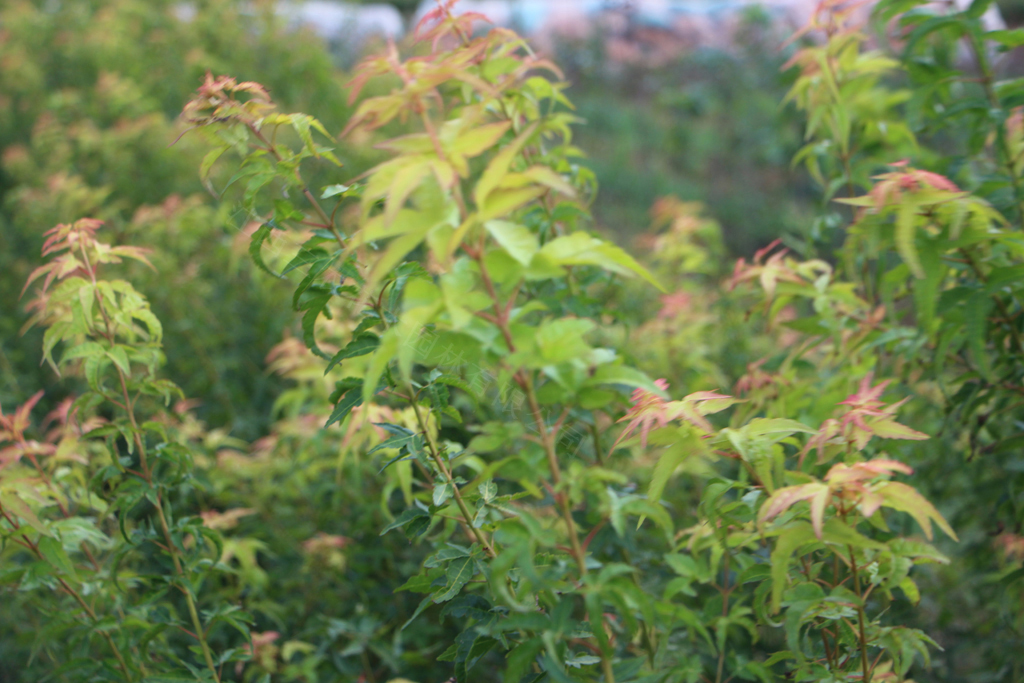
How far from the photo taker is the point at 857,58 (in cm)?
185

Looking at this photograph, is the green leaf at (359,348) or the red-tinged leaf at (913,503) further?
the green leaf at (359,348)

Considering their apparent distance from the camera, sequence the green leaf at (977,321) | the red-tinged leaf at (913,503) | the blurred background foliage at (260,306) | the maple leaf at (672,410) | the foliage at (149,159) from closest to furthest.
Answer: the red-tinged leaf at (913,503) < the maple leaf at (672,410) < the green leaf at (977,321) < the blurred background foliage at (260,306) < the foliage at (149,159)

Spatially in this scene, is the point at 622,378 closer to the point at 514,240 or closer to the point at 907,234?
the point at 514,240

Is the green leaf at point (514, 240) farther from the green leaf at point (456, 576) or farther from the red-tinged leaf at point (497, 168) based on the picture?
the green leaf at point (456, 576)

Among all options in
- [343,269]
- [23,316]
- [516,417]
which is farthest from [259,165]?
[23,316]

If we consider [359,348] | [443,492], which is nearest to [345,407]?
[359,348]

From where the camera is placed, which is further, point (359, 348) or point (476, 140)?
point (359, 348)

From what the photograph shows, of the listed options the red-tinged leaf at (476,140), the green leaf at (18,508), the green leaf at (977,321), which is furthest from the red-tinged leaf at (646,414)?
the green leaf at (18,508)

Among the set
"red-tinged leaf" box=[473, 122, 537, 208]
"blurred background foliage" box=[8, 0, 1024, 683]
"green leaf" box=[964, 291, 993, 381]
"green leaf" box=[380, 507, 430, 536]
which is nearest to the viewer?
"red-tinged leaf" box=[473, 122, 537, 208]

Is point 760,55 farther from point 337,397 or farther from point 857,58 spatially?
point 337,397

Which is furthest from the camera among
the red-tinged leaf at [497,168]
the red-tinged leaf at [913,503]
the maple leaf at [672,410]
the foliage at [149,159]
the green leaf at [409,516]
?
the foliage at [149,159]

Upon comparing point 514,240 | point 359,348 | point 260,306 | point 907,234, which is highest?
point 514,240

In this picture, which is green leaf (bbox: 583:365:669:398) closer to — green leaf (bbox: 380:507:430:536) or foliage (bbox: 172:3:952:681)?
foliage (bbox: 172:3:952:681)

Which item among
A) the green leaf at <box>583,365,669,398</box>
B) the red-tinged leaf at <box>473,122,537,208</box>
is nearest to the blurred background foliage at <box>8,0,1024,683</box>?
the red-tinged leaf at <box>473,122,537,208</box>
